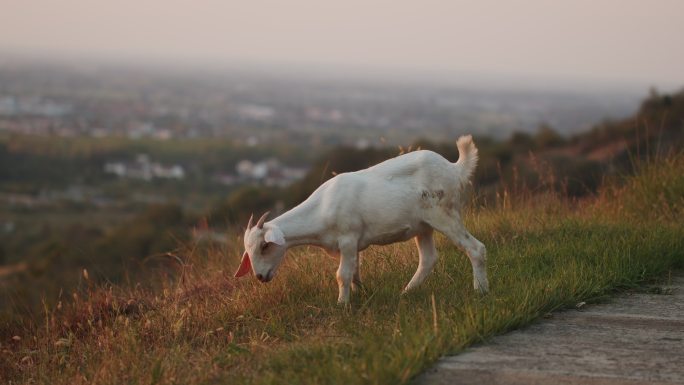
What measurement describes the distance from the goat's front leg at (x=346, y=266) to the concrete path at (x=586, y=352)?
1.16 m

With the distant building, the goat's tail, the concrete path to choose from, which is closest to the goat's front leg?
the goat's tail

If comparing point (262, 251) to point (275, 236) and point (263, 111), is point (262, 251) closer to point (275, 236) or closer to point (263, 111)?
point (275, 236)

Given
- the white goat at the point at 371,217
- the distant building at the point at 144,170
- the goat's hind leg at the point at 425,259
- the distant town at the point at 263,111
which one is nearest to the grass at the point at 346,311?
the goat's hind leg at the point at 425,259

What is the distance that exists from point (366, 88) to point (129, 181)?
12176 centimetres

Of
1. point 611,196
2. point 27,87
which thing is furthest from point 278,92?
point 611,196

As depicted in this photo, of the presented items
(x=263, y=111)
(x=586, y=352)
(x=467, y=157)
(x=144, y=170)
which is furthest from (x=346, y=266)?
(x=263, y=111)

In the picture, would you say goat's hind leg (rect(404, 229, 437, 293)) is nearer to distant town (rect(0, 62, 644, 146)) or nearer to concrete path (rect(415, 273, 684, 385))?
concrete path (rect(415, 273, 684, 385))

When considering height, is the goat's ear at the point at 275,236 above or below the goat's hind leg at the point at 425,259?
above

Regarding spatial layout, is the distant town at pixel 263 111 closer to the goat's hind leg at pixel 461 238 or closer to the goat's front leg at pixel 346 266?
the goat's hind leg at pixel 461 238

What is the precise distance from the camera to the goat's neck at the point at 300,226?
6051 millimetres

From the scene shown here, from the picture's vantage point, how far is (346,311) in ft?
19.7

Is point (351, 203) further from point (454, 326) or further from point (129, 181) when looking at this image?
point (129, 181)

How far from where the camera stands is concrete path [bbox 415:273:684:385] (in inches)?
187

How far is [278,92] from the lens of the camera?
169500 mm
